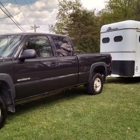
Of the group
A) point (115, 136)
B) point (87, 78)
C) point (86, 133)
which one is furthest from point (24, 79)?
point (87, 78)

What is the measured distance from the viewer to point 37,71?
4867 millimetres

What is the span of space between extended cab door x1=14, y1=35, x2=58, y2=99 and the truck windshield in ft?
0.67

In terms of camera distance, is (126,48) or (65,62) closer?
(65,62)

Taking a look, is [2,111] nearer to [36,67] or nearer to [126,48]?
[36,67]

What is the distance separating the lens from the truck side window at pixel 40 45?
498cm

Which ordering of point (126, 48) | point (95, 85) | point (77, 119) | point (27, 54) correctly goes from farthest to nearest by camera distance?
point (126, 48)
point (95, 85)
point (77, 119)
point (27, 54)

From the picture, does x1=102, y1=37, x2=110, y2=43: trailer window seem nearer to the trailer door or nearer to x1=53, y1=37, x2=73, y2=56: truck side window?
the trailer door

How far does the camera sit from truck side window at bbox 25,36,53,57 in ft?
16.3

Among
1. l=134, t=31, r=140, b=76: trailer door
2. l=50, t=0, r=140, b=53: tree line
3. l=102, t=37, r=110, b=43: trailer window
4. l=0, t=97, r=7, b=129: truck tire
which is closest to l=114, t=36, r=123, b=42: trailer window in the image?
l=102, t=37, r=110, b=43: trailer window

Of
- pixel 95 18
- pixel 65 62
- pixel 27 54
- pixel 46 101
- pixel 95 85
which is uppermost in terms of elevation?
pixel 95 18

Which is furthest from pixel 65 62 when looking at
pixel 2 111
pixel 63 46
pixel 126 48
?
pixel 126 48

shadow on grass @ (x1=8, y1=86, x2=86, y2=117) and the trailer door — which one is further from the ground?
the trailer door

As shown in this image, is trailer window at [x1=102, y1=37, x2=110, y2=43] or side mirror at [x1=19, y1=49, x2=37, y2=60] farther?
trailer window at [x1=102, y1=37, x2=110, y2=43]

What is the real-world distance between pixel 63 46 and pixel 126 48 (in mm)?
→ 4068
